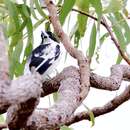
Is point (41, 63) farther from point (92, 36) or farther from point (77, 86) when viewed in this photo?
point (77, 86)

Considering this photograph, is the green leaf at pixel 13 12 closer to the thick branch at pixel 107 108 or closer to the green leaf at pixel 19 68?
the green leaf at pixel 19 68

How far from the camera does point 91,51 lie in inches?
32.7

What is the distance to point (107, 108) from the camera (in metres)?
0.73

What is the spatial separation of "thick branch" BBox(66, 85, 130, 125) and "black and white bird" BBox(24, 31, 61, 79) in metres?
0.10

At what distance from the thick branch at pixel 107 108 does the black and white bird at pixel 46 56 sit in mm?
98

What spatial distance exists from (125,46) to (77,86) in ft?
1.42

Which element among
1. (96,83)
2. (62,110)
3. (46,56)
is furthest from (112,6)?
(62,110)

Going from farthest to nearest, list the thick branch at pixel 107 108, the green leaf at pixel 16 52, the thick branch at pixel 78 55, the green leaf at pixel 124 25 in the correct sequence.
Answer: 1. the green leaf at pixel 124 25
2. the green leaf at pixel 16 52
3. the thick branch at pixel 107 108
4. the thick branch at pixel 78 55

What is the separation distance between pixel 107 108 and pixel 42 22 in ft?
0.79

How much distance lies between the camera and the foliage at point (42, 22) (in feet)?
2.38

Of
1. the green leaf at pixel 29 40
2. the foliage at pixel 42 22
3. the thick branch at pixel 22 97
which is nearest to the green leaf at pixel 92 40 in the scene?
the foliage at pixel 42 22

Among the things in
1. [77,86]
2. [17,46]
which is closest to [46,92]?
[77,86]

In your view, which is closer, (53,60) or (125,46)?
(53,60)

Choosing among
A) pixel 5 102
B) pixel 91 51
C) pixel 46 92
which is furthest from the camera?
pixel 91 51
